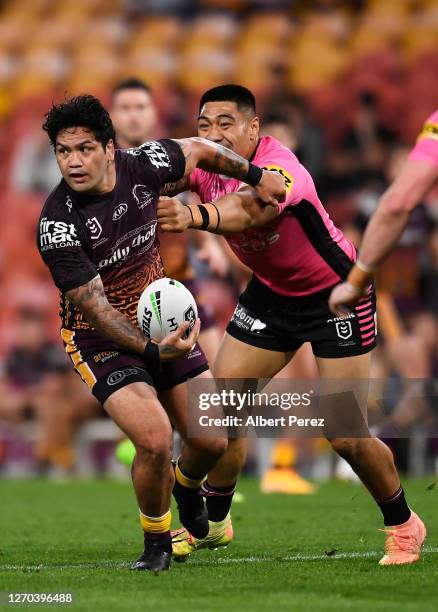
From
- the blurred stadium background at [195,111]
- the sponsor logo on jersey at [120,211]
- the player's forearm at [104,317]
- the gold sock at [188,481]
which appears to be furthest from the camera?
the blurred stadium background at [195,111]

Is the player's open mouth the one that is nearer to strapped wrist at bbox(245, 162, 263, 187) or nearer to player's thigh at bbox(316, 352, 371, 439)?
strapped wrist at bbox(245, 162, 263, 187)

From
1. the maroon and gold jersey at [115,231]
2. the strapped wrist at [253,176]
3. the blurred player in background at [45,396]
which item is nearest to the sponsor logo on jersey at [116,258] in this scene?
the maroon and gold jersey at [115,231]

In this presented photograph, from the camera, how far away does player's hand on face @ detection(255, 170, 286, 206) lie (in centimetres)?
679

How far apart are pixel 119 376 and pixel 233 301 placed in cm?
863

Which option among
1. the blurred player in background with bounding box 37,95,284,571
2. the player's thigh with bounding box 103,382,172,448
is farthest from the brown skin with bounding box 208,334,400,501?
the player's thigh with bounding box 103,382,172,448

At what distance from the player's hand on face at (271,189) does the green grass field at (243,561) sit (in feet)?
5.96

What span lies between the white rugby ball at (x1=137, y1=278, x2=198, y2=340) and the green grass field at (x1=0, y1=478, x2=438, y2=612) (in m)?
1.25

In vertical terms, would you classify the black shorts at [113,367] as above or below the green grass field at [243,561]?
above

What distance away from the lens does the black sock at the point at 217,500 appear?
7.64m

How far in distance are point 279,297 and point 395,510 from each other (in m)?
1.38

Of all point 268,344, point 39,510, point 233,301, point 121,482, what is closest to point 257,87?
point 233,301

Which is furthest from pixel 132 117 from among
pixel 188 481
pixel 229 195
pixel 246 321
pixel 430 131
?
pixel 430 131

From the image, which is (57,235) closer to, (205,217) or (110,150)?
(110,150)
